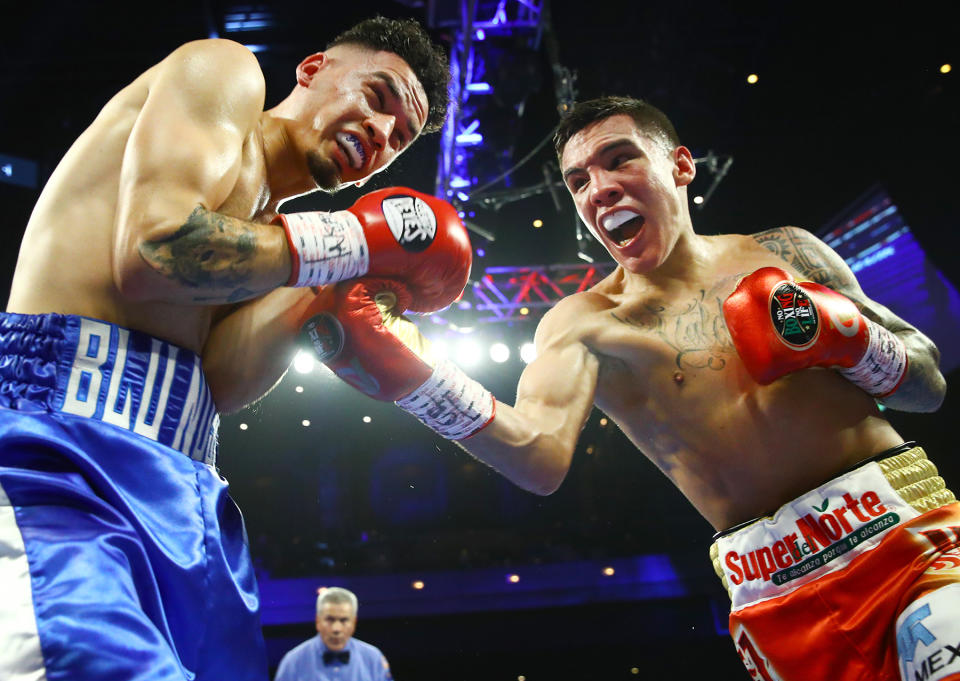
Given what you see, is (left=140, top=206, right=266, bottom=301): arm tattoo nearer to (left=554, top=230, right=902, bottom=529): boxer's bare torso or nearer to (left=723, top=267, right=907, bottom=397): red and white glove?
(left=554, top=230, right=902, bottom=529): boxer's bare torso

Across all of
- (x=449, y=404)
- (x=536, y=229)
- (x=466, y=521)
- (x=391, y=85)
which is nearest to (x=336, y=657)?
(x=449, y=404)

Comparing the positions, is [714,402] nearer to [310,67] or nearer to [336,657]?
[310,67]

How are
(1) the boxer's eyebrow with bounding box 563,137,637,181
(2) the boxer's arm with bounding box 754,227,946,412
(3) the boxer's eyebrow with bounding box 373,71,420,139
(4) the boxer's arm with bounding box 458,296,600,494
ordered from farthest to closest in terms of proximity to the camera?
(1) the boxer's eyebrow with bounding box 563,137,637,181 < (2) the boxer's arm with bounding box 754,227,946,412 < (3) the boxer's eyebrow with bounding box 373,71,420,139 < (4) the boxer's arm with bounding box 458,296,600,494

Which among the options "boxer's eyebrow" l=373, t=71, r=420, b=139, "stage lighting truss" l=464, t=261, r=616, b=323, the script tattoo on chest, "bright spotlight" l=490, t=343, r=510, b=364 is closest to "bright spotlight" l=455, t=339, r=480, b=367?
"bright spotlight" l=490, t=343, r=510, b=364

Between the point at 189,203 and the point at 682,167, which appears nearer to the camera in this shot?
the point at 189,203

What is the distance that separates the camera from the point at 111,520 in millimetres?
1087

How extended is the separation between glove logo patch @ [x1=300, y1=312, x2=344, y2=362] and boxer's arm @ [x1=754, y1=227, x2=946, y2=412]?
1.39m

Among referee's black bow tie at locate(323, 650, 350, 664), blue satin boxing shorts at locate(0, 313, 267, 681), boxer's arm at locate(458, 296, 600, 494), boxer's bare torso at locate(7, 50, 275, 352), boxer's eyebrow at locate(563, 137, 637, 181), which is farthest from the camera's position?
referee's black bow tie at locate(323, 650, 350, 664)

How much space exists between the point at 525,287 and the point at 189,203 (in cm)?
626

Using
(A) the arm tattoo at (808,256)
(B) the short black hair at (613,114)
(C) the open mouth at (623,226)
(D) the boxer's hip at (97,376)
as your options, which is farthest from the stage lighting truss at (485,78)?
(D) the boxer's hip at (97,376)

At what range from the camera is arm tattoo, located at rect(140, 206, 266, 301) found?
1.22 meters

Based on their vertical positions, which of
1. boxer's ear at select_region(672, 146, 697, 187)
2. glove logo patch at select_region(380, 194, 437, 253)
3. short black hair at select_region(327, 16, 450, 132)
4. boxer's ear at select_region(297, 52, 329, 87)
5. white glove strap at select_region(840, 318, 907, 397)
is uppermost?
short black hair at select_region(327, 16, 450, 132)

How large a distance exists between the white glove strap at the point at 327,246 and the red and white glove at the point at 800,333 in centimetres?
96

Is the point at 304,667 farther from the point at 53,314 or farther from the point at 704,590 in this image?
the point at 704,590
